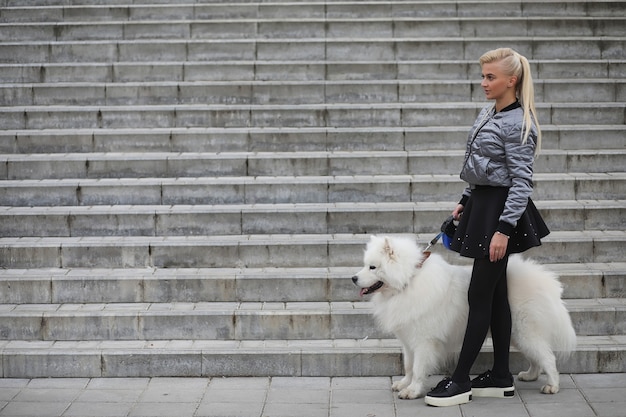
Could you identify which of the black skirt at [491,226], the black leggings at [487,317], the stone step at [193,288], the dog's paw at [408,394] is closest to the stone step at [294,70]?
the stone step at [193,288]

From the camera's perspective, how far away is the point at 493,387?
258 inches

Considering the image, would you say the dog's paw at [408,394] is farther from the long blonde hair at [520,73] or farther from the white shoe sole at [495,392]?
the long blonde hair at [520,73]

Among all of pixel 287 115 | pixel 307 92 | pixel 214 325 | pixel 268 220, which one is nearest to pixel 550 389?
pixel 214 325

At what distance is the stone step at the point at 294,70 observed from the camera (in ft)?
34.4

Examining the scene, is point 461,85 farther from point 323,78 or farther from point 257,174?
point 257,174

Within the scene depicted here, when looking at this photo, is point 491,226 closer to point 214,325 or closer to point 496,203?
point 496,203

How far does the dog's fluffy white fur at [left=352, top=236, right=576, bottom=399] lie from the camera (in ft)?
20.9

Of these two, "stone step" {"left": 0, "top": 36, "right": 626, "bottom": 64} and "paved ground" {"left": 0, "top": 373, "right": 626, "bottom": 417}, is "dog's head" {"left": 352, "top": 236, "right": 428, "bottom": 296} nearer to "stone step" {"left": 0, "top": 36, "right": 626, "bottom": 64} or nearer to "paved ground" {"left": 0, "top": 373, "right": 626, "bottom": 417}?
"paved ground" {"left": 0, "top": 373, "right": 626, "bottom": 417}

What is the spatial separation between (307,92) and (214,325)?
364 cm

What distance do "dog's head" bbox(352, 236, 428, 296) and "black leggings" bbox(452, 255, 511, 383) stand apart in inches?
17.4

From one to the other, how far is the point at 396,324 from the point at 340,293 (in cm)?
138

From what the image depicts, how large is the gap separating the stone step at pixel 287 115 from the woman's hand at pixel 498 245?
3.94 meters

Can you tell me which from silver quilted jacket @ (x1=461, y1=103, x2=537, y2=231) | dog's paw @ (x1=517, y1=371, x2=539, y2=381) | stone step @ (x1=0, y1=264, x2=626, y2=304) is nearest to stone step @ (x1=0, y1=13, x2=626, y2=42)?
stone step @ (x1=0, y1=264, x2=626, y2=304)

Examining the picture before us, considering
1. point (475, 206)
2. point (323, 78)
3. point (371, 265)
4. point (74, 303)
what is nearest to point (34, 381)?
point (74, 303)
